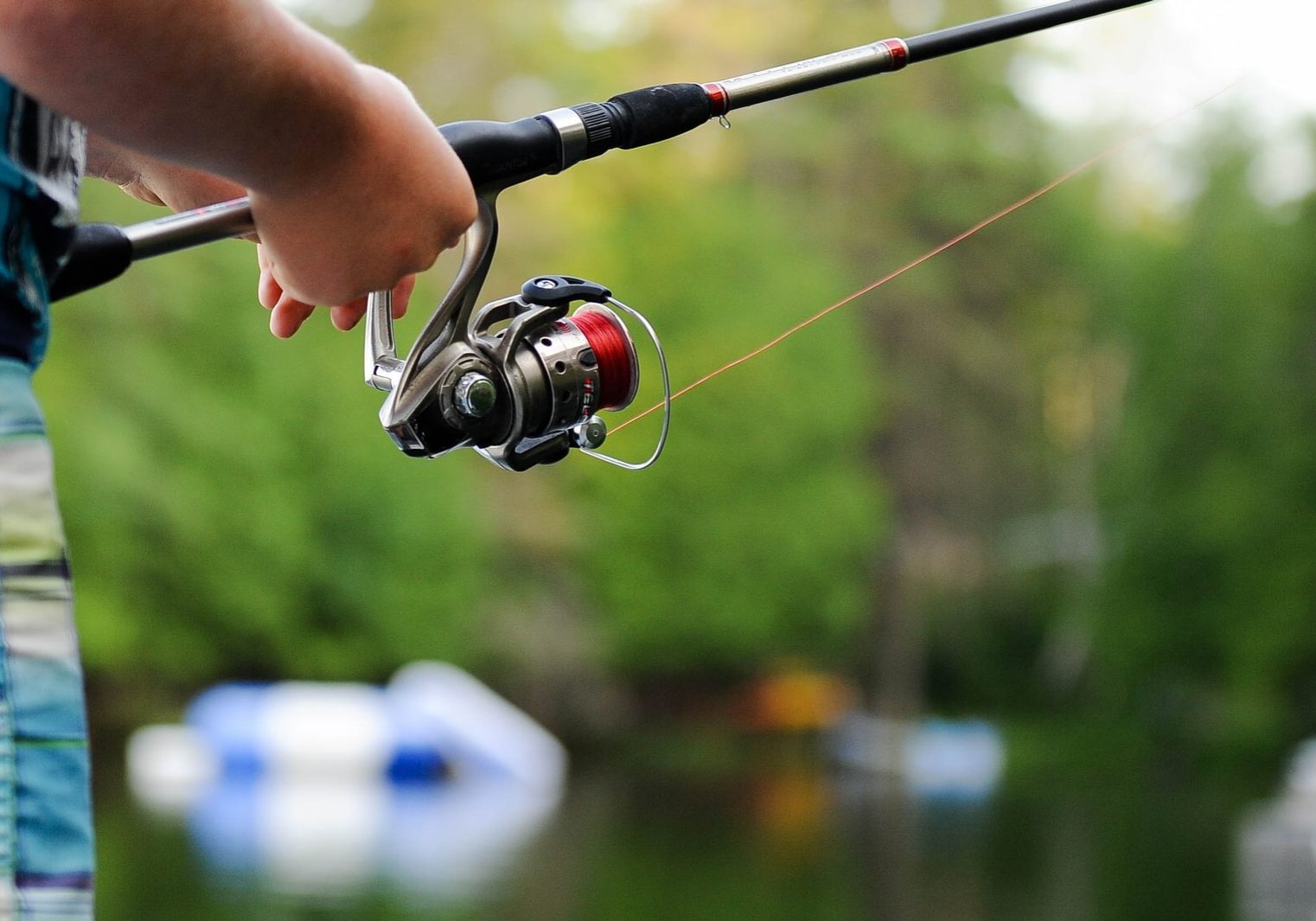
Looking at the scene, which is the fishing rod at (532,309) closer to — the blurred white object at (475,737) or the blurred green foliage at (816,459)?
the blurred white object at (475,737)

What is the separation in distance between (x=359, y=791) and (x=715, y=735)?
31.5 feet

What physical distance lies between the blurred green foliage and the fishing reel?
689 inches

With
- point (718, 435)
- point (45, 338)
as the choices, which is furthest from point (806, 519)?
point (45, 338)

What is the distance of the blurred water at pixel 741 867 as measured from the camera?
9.62 meters

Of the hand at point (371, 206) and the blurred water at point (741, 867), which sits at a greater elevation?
the blurred water at point (741, 867)

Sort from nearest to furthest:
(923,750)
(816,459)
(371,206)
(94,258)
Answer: (371,206) → (94,258) → (923,750) → (816,459)

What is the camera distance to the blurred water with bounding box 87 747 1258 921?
962 cm

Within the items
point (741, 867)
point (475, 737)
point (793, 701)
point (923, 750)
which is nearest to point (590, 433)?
point (741, 867)

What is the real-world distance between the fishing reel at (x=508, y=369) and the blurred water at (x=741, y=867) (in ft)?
26.4

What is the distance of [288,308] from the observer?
42.9 inches

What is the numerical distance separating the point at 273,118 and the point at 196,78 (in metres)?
0.04

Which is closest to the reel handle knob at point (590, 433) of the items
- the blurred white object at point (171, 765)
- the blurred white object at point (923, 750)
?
the blurred white object at point (171, 765)

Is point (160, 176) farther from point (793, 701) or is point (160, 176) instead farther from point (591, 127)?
point (793, 701)

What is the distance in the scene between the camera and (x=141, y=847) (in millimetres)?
11719
